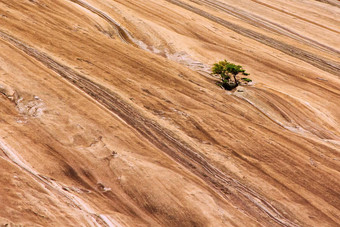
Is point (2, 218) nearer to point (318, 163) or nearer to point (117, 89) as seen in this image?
point (117, 89)

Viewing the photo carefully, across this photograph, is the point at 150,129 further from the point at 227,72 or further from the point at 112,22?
the point at 112,22

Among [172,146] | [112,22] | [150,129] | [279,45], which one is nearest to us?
[172,146]

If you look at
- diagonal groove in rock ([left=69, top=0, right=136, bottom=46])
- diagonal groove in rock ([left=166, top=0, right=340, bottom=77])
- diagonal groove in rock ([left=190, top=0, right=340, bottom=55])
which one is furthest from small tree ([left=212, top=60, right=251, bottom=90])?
diagonal groove in rock ([left=190, top=0, right=340, bottom=55])

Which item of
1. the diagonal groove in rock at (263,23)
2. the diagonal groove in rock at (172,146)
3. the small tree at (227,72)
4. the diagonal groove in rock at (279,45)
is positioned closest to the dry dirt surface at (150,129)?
the diagonal groove in rock at (172,146)

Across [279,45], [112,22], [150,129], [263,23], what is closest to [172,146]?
[150,129]

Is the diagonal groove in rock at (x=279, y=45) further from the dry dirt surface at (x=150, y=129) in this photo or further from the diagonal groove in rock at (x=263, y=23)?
the diagonal groove in rock at (x=263, y=23)

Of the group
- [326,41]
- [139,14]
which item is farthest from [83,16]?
[326,41]

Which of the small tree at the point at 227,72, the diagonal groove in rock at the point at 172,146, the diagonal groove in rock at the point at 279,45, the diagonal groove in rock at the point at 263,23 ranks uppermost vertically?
the diagonal groove in rock at the point at 263,23
